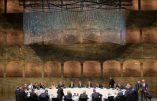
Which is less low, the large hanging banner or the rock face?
the large hanging banner

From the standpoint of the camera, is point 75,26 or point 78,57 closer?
point 75,26

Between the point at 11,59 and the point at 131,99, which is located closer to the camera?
the point at 131,99

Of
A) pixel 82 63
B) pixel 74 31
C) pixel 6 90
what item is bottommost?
pixel 6 90

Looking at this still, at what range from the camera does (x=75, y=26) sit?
3506 centimetres

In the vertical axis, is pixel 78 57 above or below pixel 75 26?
below

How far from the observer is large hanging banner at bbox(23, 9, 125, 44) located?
29312 millimetres

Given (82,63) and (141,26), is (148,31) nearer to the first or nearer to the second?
(141,26)

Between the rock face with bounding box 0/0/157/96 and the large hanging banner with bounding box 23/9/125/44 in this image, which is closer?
the large hanging banner with bounding box 23/9/125/44

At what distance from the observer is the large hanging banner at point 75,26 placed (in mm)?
29312

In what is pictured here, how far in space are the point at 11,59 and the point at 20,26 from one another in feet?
10.4

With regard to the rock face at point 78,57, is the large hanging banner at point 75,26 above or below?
above

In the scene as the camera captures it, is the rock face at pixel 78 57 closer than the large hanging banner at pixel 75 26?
No

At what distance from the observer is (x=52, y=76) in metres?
36.5

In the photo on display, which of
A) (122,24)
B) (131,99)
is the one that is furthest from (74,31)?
(131,99)
